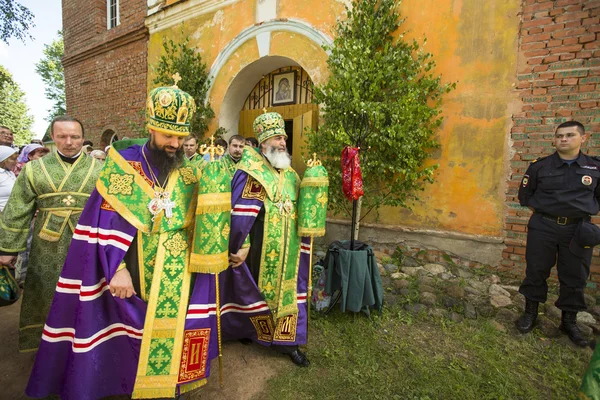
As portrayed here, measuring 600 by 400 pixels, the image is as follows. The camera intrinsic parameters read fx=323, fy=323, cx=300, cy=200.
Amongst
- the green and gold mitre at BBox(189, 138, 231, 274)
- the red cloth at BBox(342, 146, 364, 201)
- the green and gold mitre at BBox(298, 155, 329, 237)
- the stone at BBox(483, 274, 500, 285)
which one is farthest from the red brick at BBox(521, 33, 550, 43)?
the green and gold mitre at BBox(189, 138, 231, 274)

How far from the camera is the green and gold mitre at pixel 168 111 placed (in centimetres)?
195

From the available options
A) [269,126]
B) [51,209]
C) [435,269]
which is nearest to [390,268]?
[435,269]

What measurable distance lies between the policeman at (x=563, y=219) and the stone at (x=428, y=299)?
891mm

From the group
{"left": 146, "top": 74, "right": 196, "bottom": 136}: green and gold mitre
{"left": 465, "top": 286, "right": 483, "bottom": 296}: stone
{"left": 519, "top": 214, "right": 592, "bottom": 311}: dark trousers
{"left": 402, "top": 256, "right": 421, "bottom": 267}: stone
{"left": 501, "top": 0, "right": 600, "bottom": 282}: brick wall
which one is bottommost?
{"left": 465, "top": 286, "right": 483, "bottom": 296}: stone

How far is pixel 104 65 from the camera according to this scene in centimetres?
980

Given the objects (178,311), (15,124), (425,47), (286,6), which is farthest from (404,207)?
(15,124)

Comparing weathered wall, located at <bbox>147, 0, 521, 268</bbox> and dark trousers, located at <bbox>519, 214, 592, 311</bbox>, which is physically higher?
weathered wall, located at <bbox>147, 0, 521, 268</bbox>

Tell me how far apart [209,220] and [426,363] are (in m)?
2.36

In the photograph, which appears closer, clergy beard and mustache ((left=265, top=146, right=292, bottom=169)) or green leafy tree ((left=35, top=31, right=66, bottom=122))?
clergy beard and mustache ((left=265, top=146, right=292, bottom=169))

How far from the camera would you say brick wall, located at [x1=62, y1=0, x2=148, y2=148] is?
352 inches

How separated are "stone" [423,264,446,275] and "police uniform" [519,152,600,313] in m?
1.32

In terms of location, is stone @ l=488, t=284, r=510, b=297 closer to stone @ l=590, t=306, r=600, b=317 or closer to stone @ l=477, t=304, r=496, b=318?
stone @ l=477, t=304, r=496, b=318

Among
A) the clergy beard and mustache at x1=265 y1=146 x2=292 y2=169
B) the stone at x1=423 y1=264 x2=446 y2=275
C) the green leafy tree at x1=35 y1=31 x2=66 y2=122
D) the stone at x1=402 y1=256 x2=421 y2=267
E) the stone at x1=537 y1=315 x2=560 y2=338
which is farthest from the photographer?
the green leafy tree at x1=35 y1=31 x2=66 y2=122

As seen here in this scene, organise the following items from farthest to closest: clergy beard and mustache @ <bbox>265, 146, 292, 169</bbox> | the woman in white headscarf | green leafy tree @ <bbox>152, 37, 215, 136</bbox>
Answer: green leafy tree @ <bbox>152, 37, 215, 136</bbox> → the woman in white headscarf → clergy beard and mustache @ <bbox>265, 146, 292, 169</bbox>
